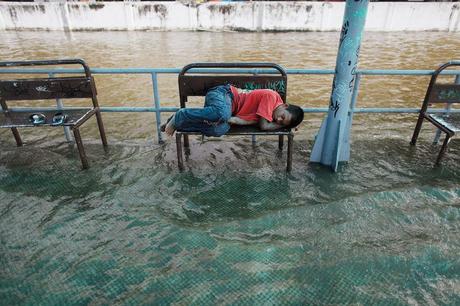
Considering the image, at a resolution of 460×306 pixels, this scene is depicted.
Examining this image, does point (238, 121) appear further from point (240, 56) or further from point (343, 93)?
point (240, 56)

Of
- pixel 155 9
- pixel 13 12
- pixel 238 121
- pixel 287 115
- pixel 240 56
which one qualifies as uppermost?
pixel 155 9

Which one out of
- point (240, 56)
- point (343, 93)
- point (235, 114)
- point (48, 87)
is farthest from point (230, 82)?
point (240, 56)

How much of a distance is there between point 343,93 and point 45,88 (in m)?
3.71

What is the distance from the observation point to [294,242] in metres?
2.87

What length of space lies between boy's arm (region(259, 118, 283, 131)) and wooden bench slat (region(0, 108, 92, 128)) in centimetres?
223

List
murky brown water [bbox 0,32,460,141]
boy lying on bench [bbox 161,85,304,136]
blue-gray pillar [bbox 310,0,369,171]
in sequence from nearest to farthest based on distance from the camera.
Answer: blue-gray pillar [bbox 310,0,369,171] < boy lying on bench [bbox 161,85,304,136] < murky brown water [bbox 0,32,460,141]

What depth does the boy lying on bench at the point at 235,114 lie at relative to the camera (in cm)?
361

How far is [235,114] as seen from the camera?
→ 151 inches

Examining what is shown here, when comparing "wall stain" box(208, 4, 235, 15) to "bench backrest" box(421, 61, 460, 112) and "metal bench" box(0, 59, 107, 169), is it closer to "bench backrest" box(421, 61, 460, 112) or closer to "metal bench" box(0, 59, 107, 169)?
"metal bench" box(0, 59, 107, 169)

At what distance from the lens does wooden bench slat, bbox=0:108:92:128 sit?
3.88 m

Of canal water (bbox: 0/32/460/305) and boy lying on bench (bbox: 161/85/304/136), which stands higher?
boy lying on bench (bbox: 161/85/304/136)

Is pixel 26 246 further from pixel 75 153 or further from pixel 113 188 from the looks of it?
pixel 75 153

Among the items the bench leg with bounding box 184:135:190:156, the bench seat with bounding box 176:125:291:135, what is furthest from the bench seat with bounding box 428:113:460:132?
the bench leg with bounding box 184:135:190:156

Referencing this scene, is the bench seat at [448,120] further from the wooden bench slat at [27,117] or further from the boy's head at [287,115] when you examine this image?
the wooden bench slat at [27,117]
